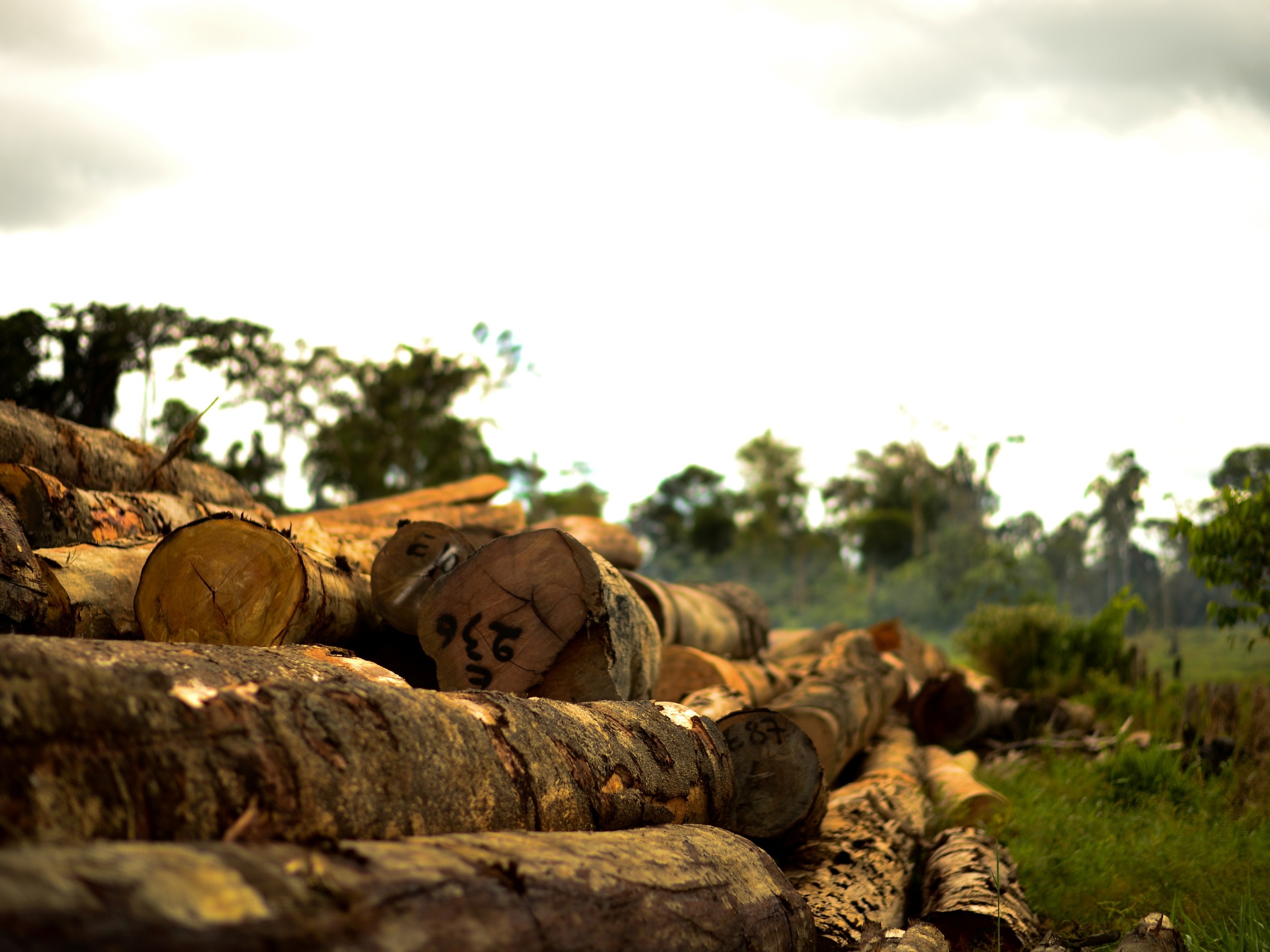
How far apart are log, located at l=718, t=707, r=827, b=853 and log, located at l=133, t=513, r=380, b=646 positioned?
201 centimetres

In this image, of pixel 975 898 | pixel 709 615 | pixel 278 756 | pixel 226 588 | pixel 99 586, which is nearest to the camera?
pixel 278 756

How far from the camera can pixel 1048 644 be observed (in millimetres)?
11578

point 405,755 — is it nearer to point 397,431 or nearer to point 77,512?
point 77,512

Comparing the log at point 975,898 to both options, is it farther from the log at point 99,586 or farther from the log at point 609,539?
the log at point 609,539

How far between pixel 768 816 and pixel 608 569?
1336 millimetres

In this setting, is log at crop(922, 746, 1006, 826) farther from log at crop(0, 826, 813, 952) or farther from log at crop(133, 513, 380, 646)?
log at crop(133, 513, 380, 646)

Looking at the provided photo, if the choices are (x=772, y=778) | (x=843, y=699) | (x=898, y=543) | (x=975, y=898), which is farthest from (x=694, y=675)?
(x=898, y=543)

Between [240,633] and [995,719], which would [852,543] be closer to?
[995,719]

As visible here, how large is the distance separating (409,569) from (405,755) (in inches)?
90.3

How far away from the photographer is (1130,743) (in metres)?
6.55

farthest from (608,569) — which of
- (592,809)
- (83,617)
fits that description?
(83,617)

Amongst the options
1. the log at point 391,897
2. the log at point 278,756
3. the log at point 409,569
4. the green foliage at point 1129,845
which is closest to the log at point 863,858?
the green foliage at point 1129,845

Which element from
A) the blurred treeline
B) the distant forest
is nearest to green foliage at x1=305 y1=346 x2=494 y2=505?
the distant forest

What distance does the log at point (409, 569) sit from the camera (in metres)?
4.41
